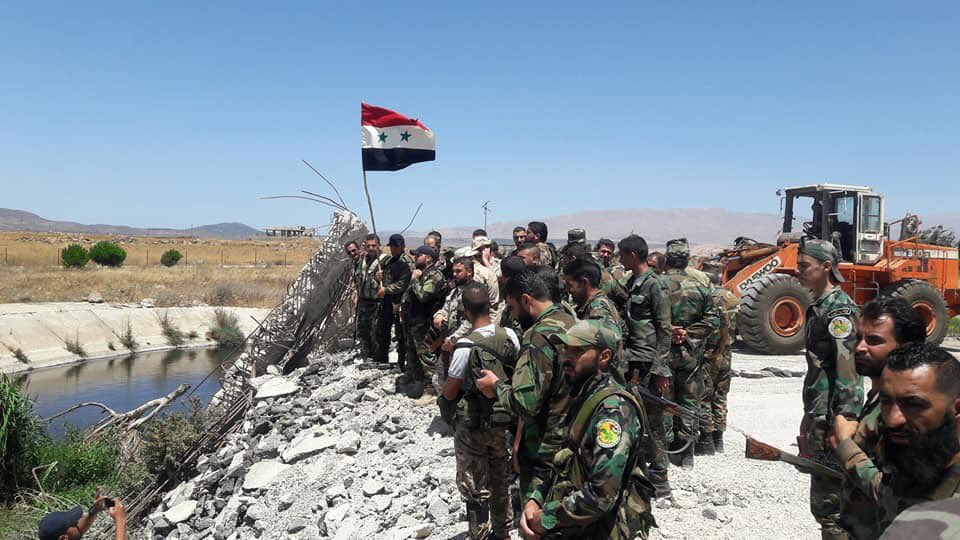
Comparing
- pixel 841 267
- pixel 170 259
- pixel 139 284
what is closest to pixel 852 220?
pixel 841 267

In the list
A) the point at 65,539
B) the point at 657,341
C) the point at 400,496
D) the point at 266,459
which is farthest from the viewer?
the point at 266,459

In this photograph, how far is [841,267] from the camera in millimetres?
11250

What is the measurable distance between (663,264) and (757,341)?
497 cm

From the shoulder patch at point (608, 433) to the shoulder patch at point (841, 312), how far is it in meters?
1.51

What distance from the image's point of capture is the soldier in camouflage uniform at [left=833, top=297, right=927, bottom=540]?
2.20 m

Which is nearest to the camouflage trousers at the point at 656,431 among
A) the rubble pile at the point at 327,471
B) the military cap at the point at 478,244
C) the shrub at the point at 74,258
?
the rubble pile at the point at 327,471

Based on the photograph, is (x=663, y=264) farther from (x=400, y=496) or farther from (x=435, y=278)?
(x=400, y=496)

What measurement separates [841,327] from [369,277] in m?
5.45

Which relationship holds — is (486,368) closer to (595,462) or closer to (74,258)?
(595,462)

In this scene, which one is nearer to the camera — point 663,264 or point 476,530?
point 476,530

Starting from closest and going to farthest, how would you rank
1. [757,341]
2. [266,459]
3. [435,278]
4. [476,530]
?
[476,530], [435,278], [266,459], [757,341]

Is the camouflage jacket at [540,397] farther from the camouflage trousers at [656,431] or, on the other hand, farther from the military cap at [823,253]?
the military cap at [823,253]

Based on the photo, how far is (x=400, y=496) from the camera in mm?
5262

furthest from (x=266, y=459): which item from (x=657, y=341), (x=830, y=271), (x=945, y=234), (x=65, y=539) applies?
(x=945, y=234)
